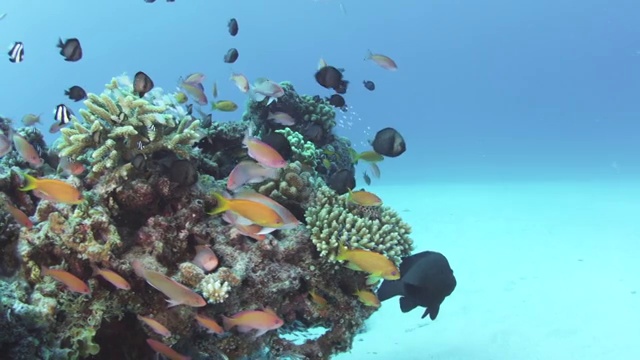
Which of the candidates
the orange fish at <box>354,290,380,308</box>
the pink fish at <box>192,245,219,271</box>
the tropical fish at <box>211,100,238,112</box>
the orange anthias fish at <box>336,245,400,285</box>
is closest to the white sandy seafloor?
the orange fish at <box>354,290,380,308</box>

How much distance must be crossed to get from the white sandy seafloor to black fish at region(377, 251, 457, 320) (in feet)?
5.84

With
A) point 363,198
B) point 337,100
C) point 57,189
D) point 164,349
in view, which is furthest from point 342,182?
point 337,100

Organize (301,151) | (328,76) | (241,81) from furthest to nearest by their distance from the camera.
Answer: (241,81) → (328,76) → (301,151)

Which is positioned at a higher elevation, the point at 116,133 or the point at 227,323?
the point at 116,133

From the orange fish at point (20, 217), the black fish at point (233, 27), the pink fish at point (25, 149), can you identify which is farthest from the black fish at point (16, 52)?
the black fish at point (233, 27)

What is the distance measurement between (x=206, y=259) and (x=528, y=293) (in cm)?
639

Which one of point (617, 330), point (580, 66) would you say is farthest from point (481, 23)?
point (617, 330)

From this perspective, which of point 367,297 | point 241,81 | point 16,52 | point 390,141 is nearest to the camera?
point 367,297

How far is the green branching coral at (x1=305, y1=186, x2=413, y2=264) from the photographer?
168 inches

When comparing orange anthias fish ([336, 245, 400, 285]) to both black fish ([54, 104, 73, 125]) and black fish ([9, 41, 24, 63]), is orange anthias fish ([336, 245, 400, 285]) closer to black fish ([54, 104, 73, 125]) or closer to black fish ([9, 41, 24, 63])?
black fish ([54, 104, 73, 125])

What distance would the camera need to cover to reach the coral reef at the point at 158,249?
3.51m

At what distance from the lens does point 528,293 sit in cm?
765

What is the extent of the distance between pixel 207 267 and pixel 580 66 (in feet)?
494

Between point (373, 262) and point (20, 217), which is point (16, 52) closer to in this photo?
point (20, 217)
